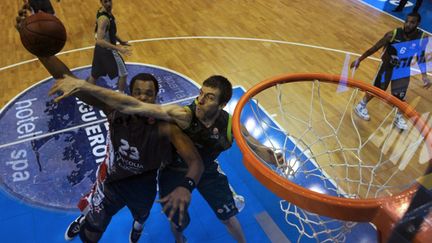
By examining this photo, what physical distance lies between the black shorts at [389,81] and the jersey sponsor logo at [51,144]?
229cm

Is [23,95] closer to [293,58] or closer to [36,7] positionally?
[36,7]

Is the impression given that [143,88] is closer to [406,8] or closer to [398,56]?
[398,56]

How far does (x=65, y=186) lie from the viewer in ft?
11.4

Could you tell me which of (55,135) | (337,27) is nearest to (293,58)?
(337,27)

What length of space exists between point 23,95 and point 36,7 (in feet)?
4.86

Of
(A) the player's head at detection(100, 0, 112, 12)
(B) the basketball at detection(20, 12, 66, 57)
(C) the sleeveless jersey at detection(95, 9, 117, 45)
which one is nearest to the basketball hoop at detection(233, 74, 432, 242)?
(B) the basketball at detection(20, 12, 66, 57)

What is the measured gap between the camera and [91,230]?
2498 millimetres

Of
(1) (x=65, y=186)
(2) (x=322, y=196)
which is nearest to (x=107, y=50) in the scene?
(1) (x=65, y=186)

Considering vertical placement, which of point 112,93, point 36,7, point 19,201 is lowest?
point 19,201

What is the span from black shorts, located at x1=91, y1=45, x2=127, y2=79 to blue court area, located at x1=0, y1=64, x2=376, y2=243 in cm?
49

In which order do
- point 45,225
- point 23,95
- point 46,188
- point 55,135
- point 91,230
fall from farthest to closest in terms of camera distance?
point 23,95
point 55,135
point 46,188
point 45,225
point 91,230

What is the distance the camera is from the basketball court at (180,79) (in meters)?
3.21

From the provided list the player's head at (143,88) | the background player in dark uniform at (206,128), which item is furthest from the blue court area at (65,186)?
the player's head at (143,88)

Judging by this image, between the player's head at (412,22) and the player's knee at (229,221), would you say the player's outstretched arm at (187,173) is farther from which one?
the player's head at (412,22)
